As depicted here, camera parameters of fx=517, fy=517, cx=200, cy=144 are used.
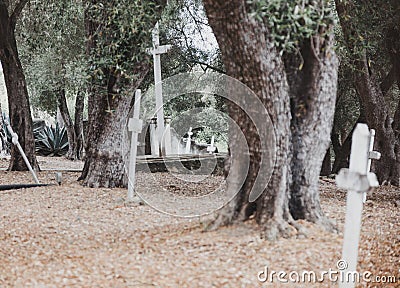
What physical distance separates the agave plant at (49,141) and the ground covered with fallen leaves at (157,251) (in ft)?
35.1

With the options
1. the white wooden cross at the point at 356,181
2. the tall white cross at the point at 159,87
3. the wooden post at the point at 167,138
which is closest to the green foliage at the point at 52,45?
the tall white cross at the point at 159,87

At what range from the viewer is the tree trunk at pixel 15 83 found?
8594 mm

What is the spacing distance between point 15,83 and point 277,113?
632cm

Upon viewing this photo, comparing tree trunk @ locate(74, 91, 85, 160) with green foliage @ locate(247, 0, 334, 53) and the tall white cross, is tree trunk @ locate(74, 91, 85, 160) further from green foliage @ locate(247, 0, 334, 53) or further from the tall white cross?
green foliage @ locate(247, 0, 334, 53)

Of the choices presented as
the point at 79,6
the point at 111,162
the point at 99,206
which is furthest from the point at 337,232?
the point at 79,6

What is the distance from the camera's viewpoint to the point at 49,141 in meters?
15.8

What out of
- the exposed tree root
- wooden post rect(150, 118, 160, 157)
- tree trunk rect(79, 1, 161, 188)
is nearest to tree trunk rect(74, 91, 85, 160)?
wooden post rect(150, 118, 160, 157)

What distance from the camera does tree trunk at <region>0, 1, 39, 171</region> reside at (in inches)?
338

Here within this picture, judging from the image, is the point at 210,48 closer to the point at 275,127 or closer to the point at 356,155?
the point at 275,127

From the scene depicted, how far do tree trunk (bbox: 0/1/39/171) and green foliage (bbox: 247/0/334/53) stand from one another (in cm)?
638

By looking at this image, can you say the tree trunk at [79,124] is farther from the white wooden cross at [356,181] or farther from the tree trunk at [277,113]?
the white wooden cross at [356,181]

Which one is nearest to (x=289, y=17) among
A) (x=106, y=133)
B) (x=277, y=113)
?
(x=277, y=113)

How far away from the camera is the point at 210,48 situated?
1023cm

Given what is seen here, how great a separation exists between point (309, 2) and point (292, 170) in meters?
1.22
